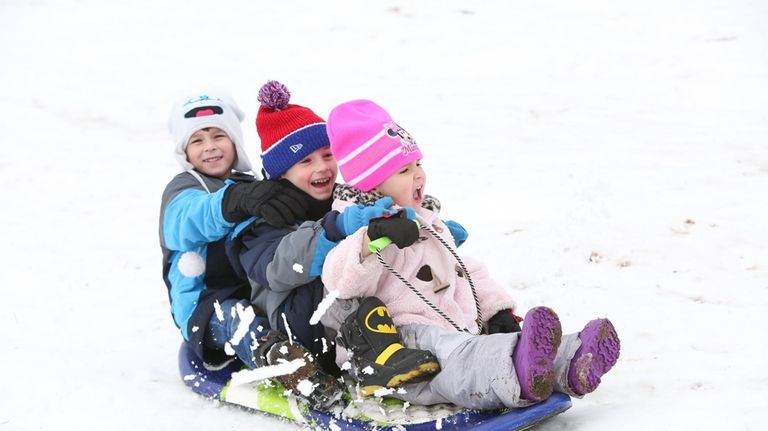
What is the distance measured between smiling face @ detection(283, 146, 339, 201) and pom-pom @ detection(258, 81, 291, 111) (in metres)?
0.27

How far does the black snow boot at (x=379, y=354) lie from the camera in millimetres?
3023

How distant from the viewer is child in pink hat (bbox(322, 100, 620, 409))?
288cm

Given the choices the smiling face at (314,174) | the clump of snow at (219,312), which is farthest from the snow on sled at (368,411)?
the smiling face at (314,174)

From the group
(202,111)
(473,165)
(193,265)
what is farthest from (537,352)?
(473,165)

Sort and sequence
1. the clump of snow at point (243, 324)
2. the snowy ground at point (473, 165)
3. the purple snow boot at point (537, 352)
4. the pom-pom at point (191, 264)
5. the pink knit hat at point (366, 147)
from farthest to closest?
1. the pom-pom at point (191, 264)
2. the snowy ground at point (473, 165)
3. the clump of snow at point (243, 324)
4. the pink knit hat at point (366, 147)
5. the purple snow boot at point (537, 352)

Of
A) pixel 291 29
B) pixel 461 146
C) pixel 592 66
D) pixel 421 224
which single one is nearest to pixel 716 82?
pixel 592 66

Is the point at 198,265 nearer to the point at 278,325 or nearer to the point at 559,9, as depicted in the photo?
the point at 278,325

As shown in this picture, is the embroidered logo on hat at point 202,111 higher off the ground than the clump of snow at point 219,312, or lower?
higher

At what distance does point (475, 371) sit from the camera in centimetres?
295

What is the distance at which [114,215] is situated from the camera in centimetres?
664

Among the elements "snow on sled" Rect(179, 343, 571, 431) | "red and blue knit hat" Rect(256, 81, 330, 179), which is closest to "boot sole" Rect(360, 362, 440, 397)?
"snow on sled" Rect(179, 343, 571, 431)

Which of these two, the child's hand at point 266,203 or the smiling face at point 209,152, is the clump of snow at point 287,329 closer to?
the child's hand at point 266,203

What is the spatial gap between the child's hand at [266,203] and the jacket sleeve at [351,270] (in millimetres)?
321

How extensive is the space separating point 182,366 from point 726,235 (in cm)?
315
